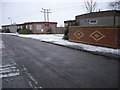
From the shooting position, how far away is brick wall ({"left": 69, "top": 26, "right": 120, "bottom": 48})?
11452 millimetres

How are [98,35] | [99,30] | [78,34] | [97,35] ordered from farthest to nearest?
[78,34] < [97,35] < [98,35] < [99,30]

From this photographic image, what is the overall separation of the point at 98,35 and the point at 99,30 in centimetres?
49

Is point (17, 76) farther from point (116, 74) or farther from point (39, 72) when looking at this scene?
point (116, 74)

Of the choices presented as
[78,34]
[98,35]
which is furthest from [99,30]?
[78,34]

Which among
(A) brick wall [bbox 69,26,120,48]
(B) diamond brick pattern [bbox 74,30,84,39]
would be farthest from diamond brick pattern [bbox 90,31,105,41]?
(B) diamond brick pattern [bbox 74,30,84,39]

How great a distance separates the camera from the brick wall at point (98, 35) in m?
11.5


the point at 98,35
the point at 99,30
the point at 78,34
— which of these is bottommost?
the point at 98,35

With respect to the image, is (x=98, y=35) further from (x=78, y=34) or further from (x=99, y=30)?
(x=78, y=34)

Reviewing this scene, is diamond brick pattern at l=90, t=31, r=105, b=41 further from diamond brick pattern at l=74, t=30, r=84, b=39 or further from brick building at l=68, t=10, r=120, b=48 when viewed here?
diamond brick pattern at l=74, t=30, r=84, b=39

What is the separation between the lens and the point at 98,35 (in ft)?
43.3

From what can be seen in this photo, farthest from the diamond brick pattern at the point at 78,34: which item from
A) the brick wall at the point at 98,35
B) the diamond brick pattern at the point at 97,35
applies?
the diamond brick pattern at the point at 97,35

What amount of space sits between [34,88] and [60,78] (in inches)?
45.1

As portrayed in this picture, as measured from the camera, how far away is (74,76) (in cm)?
527

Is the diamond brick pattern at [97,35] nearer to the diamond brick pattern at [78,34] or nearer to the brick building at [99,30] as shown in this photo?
the brick building at [99,30]
